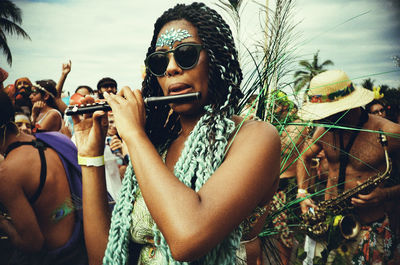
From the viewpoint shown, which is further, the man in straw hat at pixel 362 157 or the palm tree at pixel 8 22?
the palm tree at pixel 8 22

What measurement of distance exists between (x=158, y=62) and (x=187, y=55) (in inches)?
8.8

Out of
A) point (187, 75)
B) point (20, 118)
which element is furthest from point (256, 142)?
point (20, 118)

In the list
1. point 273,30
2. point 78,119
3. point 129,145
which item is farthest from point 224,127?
point 78,119

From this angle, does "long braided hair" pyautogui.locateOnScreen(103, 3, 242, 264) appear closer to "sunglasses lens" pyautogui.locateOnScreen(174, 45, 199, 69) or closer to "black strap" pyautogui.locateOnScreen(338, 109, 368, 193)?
"sunglasses lens" pyautogui.locateOnScreen(174, 45, 199, 69)

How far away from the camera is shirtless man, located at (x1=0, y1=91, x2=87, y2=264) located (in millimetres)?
2303

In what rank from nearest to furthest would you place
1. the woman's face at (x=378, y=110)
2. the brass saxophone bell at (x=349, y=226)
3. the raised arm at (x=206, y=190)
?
the raised arm at (x=206, y=190) → the brass saxophone bell at (x=349, y=226) → the woman's face at (x=378, y=110)

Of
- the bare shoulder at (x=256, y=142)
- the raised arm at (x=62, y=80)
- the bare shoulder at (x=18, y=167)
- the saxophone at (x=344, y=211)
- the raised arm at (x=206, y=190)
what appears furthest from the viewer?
the raised arm at (x=62, y=80)

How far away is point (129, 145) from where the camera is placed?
1.15 meters

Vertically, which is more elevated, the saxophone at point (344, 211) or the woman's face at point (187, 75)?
the woman's face at point (187, 75)

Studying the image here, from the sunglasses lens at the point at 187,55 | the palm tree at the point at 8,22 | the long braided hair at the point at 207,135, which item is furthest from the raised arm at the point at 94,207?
the palm tree at the point at 8,22

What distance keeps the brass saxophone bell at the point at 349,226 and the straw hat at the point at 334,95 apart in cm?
167

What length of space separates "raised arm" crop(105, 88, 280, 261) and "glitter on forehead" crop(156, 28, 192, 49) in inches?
22.7

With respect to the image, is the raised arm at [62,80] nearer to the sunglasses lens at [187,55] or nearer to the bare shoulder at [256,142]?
the sunglasses lens at [187,55]

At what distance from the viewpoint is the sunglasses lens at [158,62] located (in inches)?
59.6
